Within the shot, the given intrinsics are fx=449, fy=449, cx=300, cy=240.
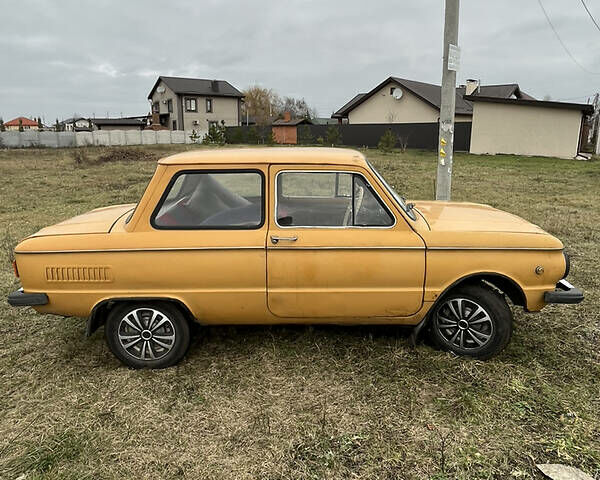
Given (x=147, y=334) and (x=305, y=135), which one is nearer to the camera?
(x=147, y=334)

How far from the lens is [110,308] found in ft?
11.8

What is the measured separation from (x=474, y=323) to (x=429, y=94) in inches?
1339

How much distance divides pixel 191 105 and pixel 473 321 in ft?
173

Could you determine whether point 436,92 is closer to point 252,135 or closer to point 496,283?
point 252,135

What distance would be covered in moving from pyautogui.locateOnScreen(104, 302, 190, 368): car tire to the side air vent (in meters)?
0.29

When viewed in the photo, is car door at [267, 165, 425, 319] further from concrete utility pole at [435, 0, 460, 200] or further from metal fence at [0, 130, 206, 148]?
metal fence at [0, 130, 206, 148]

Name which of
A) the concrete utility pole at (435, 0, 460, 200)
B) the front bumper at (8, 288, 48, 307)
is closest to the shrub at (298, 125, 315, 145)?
the concrete utility pole at (435, 0, 460, 200)

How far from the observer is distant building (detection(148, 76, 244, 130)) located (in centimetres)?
5119

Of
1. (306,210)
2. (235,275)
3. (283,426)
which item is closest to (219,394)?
(283,426)

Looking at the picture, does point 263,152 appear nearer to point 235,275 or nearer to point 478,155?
point 235,275

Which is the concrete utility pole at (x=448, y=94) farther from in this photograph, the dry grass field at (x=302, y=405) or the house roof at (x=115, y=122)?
the house roof at (x=115, y=122)

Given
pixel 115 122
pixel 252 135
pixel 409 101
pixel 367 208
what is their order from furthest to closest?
pixel 115 122 → pixel 252 135 → pixel 409 101 → pixel 367 208

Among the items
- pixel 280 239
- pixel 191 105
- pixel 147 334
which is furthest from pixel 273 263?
pixel 191 105

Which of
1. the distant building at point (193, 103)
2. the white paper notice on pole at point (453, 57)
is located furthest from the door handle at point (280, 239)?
the distant building at point (193, 103)
